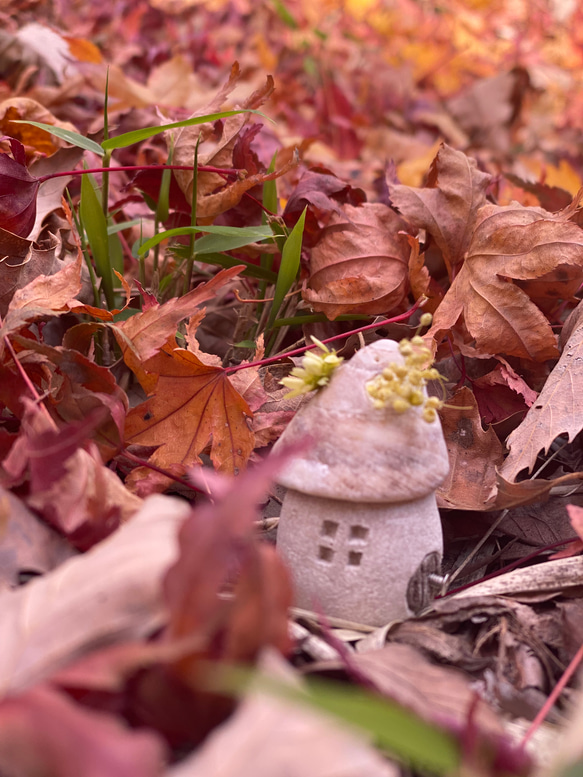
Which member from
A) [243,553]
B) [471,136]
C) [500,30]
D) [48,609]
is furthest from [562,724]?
[500,30]

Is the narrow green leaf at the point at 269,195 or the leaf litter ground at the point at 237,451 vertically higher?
the narrow green leaf at the point at 269,195

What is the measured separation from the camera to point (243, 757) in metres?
0.40

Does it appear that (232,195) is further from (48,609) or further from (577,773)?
(577,773)

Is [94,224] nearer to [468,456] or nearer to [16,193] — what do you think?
[16,193]

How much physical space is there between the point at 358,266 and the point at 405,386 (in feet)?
1.22

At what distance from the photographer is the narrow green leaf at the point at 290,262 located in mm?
946

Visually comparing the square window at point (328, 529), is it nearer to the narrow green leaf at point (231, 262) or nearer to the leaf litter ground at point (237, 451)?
the leaf litter ground at point (237, 451)

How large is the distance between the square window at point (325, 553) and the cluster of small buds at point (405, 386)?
0.52 ft

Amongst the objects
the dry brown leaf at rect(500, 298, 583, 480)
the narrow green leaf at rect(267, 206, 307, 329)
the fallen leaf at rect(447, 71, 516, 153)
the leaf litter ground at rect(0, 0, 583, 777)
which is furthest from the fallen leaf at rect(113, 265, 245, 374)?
the fallen leaf at rect(447, 71, 516, 153)

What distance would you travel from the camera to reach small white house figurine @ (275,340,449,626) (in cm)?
68

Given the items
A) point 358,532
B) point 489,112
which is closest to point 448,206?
point 358,532

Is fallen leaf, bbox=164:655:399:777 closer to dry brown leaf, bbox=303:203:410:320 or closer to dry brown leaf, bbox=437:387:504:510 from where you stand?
dry brown leaf, bbox=437:387:504:510

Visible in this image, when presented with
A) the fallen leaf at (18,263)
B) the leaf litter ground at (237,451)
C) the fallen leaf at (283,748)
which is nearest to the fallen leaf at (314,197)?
the leaf litter ground at (237,451)

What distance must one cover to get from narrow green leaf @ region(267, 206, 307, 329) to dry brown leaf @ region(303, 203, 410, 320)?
0.11ft
